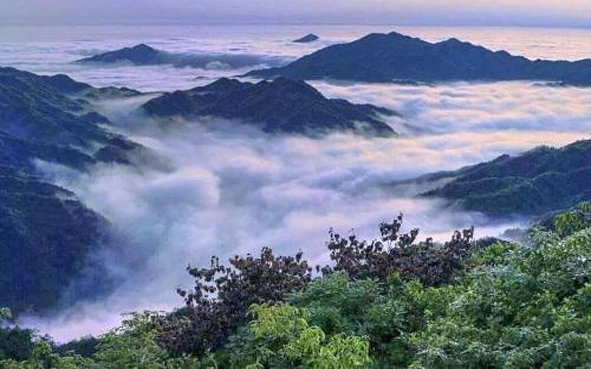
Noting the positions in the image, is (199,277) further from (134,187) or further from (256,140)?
(256,140)

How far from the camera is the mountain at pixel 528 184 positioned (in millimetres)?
80812

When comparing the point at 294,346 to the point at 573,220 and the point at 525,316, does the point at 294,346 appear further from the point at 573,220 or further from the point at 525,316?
the point at 573,220

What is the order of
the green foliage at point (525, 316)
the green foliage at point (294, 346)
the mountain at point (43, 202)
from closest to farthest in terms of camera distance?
the green foliage at point (525, 316) < the green foliage at point (294, 346) < the mountain at point (43, 202)

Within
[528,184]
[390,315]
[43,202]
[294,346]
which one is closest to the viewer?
[294,346]

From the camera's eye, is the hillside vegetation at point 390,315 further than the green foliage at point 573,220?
No

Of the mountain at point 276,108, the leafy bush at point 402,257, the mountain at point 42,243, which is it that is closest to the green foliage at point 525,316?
the leafy bush at point 402,257

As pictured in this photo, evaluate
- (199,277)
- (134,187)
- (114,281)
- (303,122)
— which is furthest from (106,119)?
(199,277)

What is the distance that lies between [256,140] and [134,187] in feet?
144

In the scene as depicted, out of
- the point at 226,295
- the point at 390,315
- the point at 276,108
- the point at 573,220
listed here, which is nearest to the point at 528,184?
the point at 226,295

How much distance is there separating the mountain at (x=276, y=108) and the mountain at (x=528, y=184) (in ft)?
201

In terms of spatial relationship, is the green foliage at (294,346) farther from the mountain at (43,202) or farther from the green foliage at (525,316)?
the mountain at (43,202)

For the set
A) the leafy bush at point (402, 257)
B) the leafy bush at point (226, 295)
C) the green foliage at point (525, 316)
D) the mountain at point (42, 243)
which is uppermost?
the green foliage at point (525, 316)

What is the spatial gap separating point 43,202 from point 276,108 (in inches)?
3457

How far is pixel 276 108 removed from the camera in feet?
572
